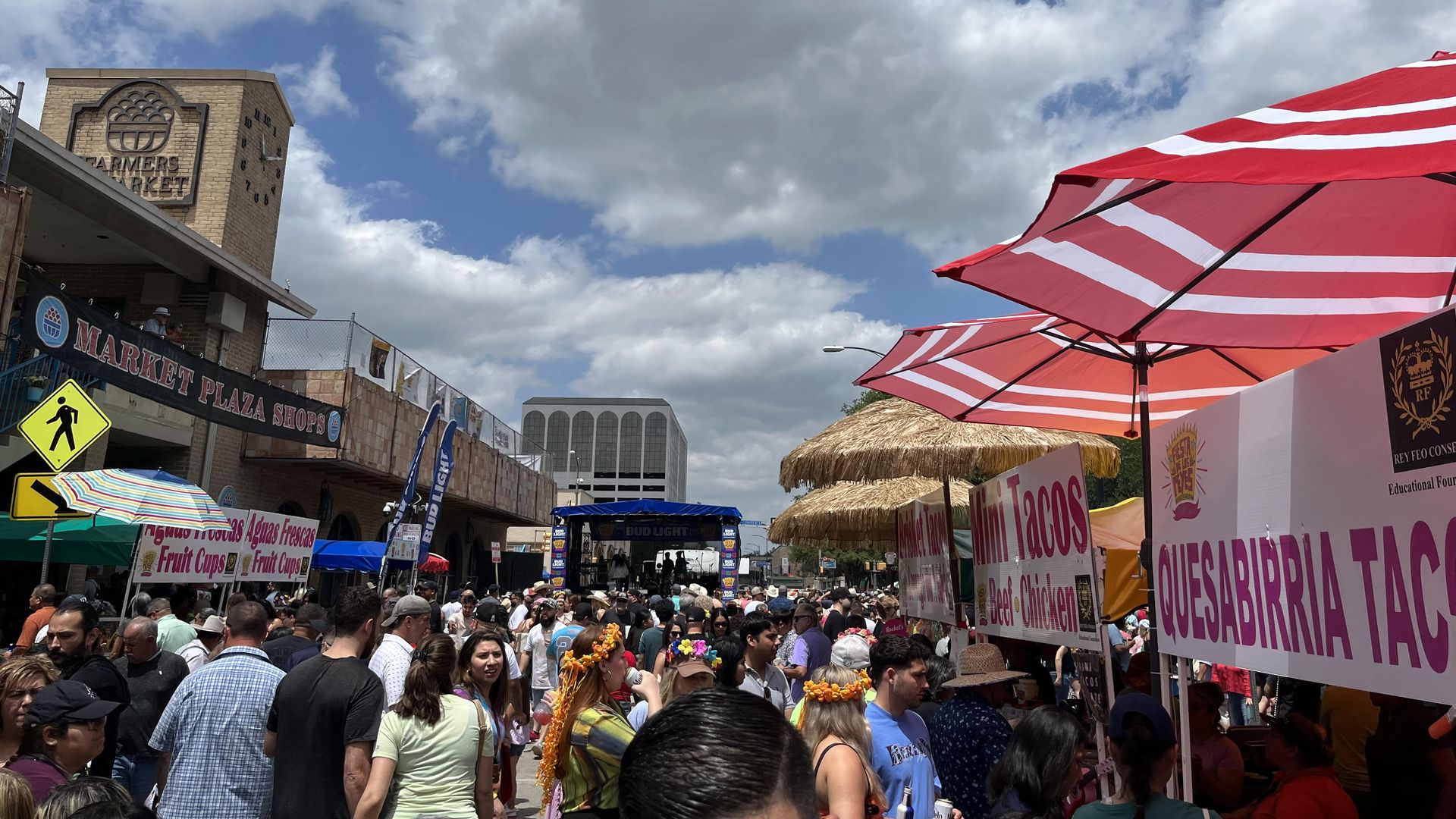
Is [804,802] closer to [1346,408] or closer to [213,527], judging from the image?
[1346,408]

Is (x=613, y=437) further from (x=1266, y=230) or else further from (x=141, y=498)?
(x=1266, y=230)

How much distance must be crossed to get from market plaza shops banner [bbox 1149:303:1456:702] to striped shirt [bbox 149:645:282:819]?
4.32 m

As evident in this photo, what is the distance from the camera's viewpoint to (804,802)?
1117 millimetres

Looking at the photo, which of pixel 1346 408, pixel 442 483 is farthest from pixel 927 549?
pixel 442 483

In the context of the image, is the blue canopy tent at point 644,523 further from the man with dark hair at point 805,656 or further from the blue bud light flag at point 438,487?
the man with dark hair at point 805,656

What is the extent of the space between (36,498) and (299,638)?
2.59 metres

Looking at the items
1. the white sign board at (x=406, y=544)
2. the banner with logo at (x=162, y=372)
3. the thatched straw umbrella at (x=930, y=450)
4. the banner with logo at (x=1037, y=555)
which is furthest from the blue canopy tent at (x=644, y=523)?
the banner with logo at (x=1037, y=555)

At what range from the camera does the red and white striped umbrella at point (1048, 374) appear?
596 centimetres

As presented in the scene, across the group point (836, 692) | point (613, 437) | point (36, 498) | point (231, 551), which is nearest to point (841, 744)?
point (836, 692)

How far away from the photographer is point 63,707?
342 centimetres

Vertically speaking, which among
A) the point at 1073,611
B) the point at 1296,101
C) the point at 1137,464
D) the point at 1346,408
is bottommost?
the point at 1073,611

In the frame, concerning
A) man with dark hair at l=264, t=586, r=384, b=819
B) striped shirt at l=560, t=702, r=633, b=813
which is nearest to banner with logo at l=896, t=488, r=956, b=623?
striped shirt at l=560, t=702, r=633, b=813

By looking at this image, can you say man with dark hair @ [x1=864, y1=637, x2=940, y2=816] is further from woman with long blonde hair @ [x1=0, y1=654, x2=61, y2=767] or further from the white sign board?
the white sign board

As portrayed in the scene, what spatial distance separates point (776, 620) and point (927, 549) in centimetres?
375
